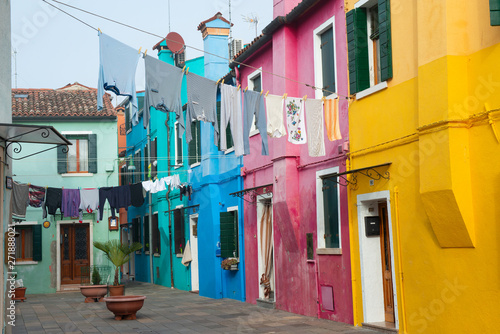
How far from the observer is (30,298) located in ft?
73.9

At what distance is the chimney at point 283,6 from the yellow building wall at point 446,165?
4241mm

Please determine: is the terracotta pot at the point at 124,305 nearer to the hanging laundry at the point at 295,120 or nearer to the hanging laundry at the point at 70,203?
the hanging laundry at the point at 295,120

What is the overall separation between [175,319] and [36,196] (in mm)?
9968

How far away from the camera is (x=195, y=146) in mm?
21312

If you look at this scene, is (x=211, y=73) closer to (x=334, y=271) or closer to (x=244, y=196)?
(x=244, y=196)

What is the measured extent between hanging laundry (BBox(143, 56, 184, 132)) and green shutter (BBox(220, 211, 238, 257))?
7794 mm

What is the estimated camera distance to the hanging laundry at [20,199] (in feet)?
69.7

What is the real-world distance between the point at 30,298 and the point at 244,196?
32.2 ft

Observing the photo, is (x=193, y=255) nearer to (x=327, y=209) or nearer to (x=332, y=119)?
(x=327, y=209)

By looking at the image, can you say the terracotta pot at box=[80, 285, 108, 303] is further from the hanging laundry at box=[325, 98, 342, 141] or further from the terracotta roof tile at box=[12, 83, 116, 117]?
the hanging laundry at box=[325, 98, 342, 141]

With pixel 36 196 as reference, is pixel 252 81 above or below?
above

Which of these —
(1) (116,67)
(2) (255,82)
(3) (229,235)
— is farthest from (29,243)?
(1) (116,67)

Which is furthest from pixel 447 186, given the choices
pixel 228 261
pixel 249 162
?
pixel 228 261

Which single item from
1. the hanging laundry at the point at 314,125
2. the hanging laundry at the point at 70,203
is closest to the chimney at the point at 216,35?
the hanging laundry at the point at 70,203
